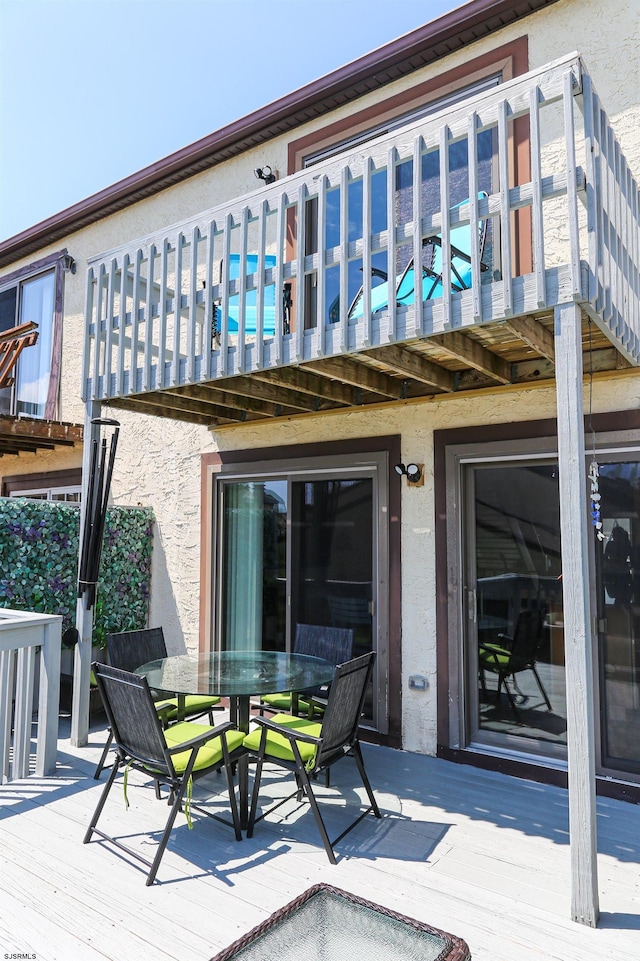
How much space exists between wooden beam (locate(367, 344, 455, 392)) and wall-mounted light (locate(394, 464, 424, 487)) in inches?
25.4

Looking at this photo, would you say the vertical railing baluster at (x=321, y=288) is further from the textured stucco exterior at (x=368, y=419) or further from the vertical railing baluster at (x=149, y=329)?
the textured stucco exterior at (x=368, y=419)

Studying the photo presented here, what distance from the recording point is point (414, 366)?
3.81m

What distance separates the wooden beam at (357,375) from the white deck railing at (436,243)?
248 mm

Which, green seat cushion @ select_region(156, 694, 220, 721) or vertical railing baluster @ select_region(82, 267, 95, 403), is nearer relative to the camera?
green seat cushion @ select_region(156, 694, 220, 721)

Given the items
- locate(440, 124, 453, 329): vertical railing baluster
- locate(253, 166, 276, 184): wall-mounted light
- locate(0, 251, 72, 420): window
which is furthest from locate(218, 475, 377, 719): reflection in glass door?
locate(0, 251, 72, 420): window

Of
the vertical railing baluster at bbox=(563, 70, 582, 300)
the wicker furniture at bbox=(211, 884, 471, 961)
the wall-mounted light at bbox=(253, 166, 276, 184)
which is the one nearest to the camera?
the wicker furniture at bbox=(211, 884, 471, 961)

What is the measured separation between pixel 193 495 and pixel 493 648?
3.28 metres

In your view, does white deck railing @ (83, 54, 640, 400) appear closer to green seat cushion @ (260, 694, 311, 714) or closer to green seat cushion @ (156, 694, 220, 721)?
green seat cushion @ (156, 694, 220, 721)

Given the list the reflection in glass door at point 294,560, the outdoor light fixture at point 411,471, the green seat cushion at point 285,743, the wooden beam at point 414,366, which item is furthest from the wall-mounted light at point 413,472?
the green seat cushion at point 285,743

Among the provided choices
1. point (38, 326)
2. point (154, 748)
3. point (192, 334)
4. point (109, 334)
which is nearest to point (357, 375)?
point (192, 334)

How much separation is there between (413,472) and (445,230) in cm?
209

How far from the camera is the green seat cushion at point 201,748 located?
3189 mm

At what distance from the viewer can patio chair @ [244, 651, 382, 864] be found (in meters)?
3.13

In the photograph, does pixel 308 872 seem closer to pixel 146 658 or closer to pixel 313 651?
pixel 313 651
